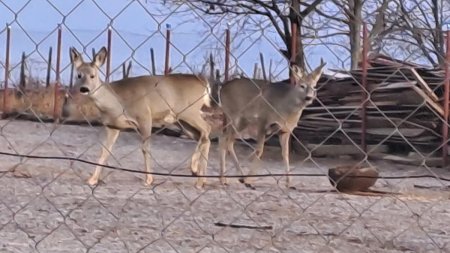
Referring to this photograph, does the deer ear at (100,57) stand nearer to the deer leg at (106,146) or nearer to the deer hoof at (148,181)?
the deer hoof at (148,181)

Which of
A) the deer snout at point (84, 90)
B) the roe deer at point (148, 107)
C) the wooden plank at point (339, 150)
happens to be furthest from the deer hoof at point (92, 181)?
the wooden plank at point (339, 150)

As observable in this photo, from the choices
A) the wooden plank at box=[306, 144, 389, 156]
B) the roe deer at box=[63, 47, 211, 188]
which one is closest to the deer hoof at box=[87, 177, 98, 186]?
the roe deer at box=[63, 47, 211, 188]

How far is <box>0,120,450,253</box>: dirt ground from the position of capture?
622cm

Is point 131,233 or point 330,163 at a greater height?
point 131,233

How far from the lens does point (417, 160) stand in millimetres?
14906

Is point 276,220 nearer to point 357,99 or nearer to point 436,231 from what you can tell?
point 436,231

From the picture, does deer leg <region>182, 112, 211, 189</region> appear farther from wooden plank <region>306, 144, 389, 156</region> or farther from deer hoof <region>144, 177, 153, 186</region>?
wooden plank <region>306, 144, 389, 156</region>

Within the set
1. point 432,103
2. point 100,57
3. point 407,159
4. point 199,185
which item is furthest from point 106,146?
point 407,159

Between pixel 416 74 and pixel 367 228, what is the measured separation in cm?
606

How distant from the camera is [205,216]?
7734 mm

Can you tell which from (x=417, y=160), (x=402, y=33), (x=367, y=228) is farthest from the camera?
(x=402, y=33)

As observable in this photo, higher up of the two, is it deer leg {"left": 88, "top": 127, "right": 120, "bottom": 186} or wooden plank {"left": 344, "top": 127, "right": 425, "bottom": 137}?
deer leg {"left": 88, "top": 127, "right": 120, "bottom": 186}

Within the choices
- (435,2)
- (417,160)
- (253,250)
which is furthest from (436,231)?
(435,2)

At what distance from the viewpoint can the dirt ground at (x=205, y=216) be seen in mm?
6223
